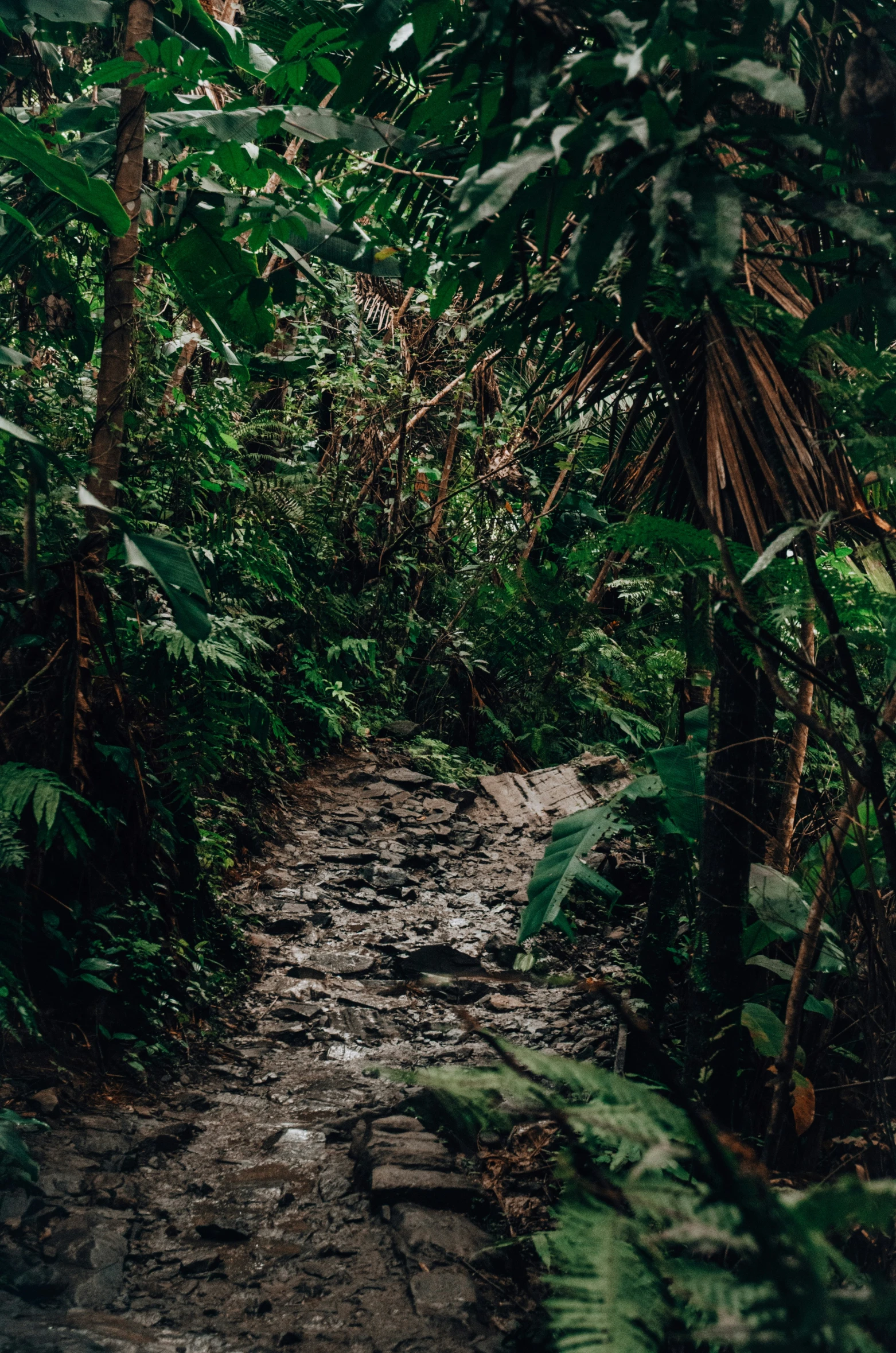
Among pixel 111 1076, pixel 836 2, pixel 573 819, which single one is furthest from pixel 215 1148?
pixel 836 2

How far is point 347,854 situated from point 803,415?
4208mm

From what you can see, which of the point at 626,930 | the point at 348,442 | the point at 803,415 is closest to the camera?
the point at 803,415

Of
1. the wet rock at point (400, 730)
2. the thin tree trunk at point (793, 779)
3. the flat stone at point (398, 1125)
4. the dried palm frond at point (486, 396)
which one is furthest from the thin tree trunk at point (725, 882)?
the dried palm frond at point (486, 396)

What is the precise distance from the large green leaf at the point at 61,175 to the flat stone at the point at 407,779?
4.66 m

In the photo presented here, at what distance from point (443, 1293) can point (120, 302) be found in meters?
3.27

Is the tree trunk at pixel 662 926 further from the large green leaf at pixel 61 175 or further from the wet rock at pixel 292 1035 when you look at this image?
the large green leaf at pixel 61 175

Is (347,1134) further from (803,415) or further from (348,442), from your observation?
(348,442)

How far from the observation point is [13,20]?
414 centimetres

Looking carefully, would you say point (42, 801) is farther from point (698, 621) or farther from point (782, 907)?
point (782, 907)

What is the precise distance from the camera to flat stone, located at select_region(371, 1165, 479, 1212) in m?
2.54

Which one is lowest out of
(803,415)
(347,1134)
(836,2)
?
(347,1134)

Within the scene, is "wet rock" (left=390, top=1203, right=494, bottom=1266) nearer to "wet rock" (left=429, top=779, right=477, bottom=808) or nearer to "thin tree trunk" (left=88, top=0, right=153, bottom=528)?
"thin tree trunk" (left=88, top=0, right=153, bottom=528)

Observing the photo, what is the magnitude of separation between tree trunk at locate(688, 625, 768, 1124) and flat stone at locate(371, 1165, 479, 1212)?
75 centimetres

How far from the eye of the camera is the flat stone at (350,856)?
5.73 meters
